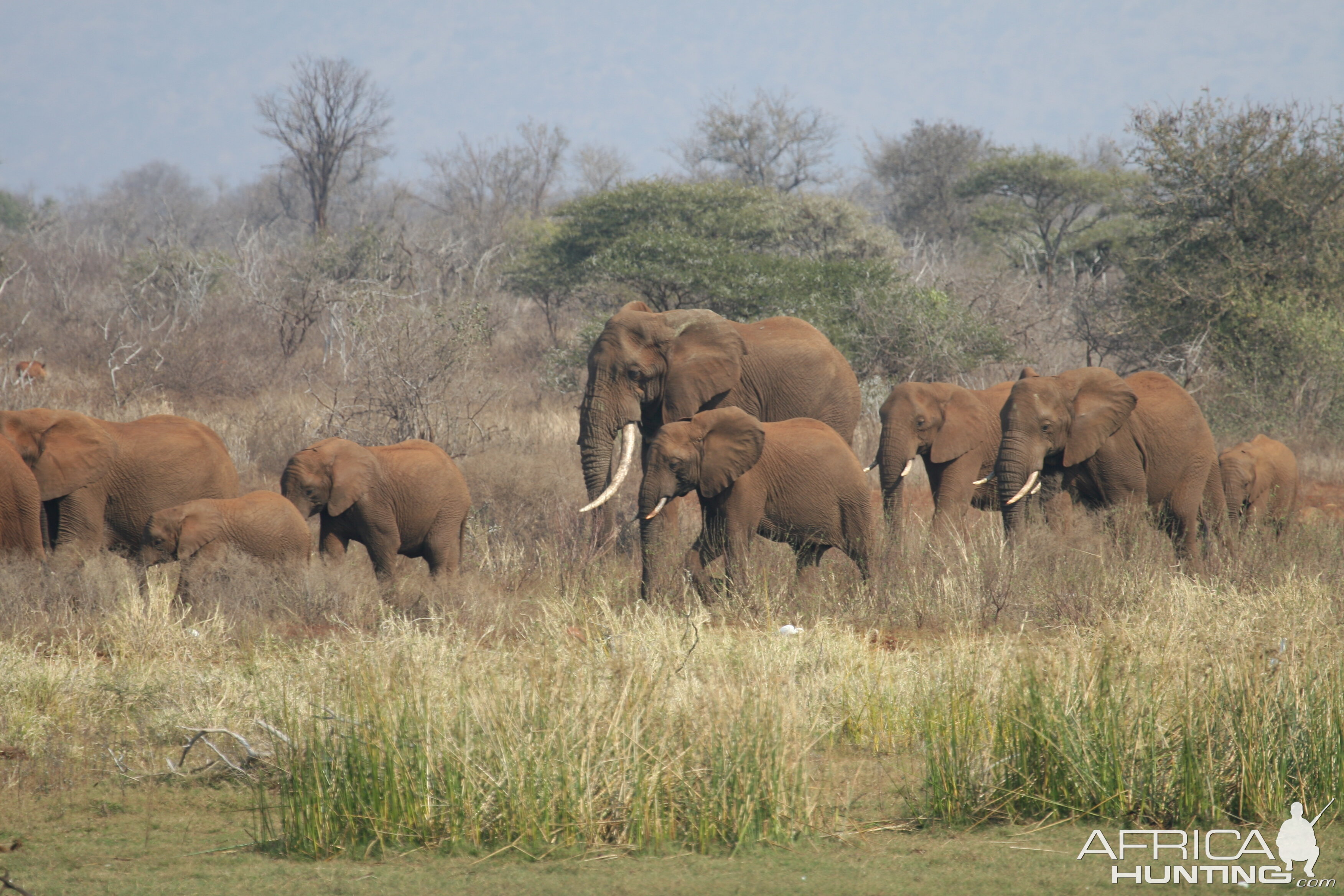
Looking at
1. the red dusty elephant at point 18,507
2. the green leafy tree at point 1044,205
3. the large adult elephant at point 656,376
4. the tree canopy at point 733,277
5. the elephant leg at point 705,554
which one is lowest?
the elephant leg at point 705,554

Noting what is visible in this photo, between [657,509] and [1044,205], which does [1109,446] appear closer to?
[657,509]

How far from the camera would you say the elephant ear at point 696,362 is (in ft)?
35.3

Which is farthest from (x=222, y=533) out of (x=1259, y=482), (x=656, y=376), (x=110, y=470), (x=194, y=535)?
(x=1259, y=482)

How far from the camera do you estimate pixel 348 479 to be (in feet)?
30.3

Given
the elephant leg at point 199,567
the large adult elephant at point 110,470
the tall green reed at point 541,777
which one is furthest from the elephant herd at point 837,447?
the tall green reed at point 541,777

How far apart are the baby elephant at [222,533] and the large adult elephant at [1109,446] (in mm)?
5395

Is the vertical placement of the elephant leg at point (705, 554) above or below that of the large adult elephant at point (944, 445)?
below

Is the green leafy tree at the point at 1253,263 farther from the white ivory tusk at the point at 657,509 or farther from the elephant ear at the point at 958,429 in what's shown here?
the white ivory tusk at the point at 657,509

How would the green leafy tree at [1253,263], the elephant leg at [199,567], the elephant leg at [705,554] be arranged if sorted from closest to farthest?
the elephant leg at [199,567] < the elephant leg at [705,554] < the green leafy tree at [1253,263]

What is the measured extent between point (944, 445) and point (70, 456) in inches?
282

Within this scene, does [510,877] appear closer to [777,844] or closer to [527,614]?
[777,844]

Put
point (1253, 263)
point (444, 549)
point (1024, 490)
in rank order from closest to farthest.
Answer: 1. point (444, 549)
2. point (1024, 490)
3. point (1253, 263)

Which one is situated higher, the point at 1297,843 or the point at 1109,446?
the point at 1109,446

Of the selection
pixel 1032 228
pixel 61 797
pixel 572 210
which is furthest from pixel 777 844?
pixel 1032 228
